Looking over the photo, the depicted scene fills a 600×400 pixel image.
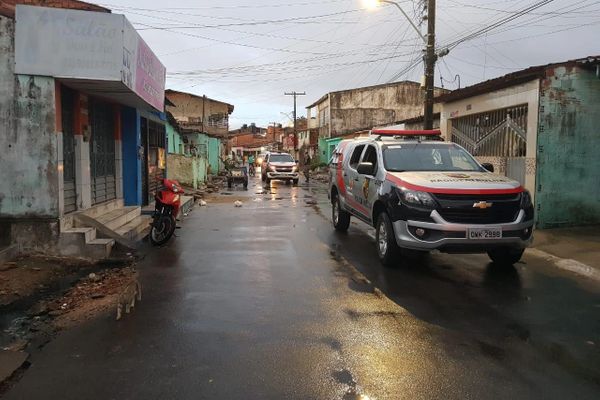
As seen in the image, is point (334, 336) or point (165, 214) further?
point (165, 214)

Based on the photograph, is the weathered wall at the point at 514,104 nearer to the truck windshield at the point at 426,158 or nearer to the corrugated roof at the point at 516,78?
the corrugated roof at the point at 516,78

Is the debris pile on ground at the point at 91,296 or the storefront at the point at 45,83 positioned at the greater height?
the storefront at the point at 45,83

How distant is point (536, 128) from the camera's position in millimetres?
10953

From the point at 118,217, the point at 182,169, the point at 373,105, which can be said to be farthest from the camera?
the point at 373,105

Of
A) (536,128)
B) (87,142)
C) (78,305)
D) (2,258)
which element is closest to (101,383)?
(78,305)

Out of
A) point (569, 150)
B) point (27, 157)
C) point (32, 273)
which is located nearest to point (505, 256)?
point (569, 150)

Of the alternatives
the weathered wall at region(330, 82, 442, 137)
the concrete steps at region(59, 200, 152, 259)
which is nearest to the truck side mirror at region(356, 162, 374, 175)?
the concrete steps at region(59, 200, 152, 259)

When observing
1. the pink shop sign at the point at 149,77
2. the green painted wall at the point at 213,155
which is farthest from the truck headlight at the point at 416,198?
the green painted wall at the point at 213,155

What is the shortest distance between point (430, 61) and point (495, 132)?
4067 mm

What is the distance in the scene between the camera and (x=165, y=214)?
1012 cm

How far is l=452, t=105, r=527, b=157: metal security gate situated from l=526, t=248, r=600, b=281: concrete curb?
11.6 ft

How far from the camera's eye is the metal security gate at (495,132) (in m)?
11.9

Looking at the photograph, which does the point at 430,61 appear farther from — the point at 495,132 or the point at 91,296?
the point at 91,296

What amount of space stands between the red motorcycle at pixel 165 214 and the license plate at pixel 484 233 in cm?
564
